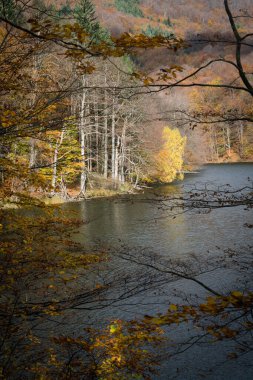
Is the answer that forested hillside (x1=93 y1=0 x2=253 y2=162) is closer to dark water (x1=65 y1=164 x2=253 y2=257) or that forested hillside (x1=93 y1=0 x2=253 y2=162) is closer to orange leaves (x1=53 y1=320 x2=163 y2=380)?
orange leaves (x1=53 y1=320 x2=163 y2=380)

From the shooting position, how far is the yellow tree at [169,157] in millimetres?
31719

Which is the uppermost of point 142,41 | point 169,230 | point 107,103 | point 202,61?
point 107,103

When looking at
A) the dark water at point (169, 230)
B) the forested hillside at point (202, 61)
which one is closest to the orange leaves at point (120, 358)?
the forested hillside at point (202, 61)

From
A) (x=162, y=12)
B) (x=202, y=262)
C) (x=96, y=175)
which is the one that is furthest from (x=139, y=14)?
(x=202, y=262)

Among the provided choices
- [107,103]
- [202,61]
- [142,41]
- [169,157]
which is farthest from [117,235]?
[169,157]

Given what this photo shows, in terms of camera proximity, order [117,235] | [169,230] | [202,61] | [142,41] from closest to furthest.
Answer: [142,41] → [202,61] → [117,235] → [169,230]

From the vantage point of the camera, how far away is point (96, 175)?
27.6m

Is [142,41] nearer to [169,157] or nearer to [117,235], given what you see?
[117,235]

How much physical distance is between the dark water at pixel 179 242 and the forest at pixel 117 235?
0.04 meters

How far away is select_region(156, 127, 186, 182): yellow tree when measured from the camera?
3172cm

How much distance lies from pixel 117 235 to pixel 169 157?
1902 cm

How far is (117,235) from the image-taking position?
47.5ft

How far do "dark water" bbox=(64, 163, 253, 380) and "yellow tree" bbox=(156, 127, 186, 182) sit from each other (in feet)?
33.2

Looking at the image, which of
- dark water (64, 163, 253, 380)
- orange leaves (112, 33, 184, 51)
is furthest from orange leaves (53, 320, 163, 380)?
orange leaves (112, 33, 184, 51)
